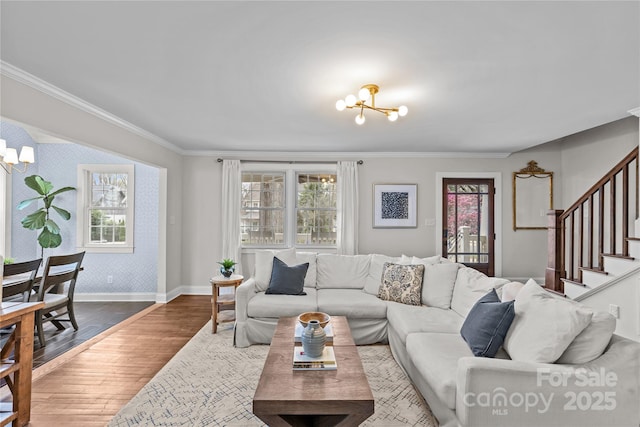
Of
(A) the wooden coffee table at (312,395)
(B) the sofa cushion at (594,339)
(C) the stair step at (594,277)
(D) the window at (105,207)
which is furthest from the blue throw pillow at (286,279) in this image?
(C) the stair step at (594,277)

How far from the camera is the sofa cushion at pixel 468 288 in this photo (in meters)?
2.71

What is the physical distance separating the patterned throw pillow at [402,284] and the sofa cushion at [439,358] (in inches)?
32.4

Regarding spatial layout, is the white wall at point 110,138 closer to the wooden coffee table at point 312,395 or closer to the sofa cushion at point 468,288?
the wooden coffee table at point 312,395

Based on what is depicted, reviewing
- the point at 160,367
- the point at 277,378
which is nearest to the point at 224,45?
the point at 277,378

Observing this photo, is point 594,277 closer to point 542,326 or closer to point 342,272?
point 542,326

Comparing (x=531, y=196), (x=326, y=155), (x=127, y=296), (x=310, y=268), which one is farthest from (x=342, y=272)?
(x=531, y=196)

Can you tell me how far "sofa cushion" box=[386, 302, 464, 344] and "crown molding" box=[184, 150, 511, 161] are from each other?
9.70 feet

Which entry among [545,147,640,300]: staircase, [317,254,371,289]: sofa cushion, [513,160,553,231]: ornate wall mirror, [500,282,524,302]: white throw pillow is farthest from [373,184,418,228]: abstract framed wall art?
[500,282,524,302]: white throw pillow

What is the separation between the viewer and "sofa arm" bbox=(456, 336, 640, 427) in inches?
64.4

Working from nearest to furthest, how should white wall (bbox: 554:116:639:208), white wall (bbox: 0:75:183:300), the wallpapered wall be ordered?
white wall (bbox: 0:75:183:300) → white wall (bbox: 554:116:639:208) → the wallpapered wall

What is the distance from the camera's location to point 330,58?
87.4 inches

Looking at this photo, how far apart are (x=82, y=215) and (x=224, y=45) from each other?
4.36 meters

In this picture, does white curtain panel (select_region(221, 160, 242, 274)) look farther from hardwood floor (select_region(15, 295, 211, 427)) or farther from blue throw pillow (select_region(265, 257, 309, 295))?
blue throw pillow (select_region(265, 257, 309, 295))

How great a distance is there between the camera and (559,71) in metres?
2.41
